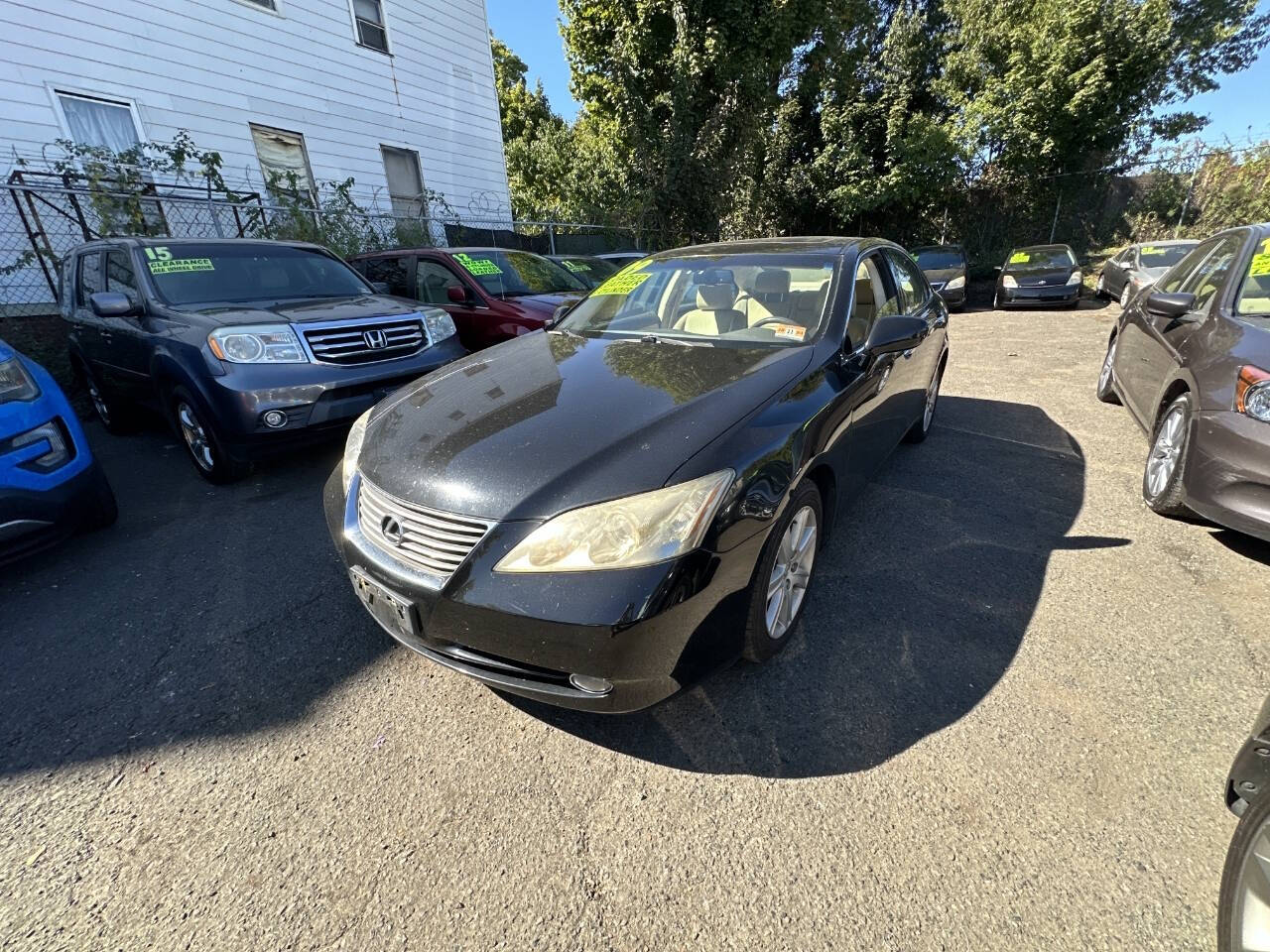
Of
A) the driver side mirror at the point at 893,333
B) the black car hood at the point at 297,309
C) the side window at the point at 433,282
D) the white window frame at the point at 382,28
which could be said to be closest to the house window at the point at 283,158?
the white window frame at the point at 382,28

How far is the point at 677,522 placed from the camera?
5.47 feet

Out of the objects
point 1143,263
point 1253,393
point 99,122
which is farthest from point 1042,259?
point 99,122

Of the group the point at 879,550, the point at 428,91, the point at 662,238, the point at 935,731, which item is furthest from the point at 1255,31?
the point at 935,731

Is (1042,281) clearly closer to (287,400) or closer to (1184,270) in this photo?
(1184,270)

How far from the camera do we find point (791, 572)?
2266 millimetres

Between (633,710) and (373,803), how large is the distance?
0.86 meters

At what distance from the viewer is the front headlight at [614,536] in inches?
64.3

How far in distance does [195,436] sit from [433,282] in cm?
318

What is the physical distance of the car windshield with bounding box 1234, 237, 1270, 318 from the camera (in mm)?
3064

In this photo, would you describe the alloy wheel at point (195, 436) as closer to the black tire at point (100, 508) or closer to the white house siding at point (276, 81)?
the black tire at point (100, 508)

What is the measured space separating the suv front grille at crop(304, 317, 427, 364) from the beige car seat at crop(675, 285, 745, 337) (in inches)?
92.2

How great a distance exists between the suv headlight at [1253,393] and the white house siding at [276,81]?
11.1m

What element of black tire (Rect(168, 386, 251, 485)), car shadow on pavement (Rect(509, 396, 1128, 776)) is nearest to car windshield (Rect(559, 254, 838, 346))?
car shadow on pavement (Rect(509, 396, 1128, 776))

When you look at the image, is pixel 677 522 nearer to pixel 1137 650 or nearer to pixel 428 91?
pixel 1137 650
